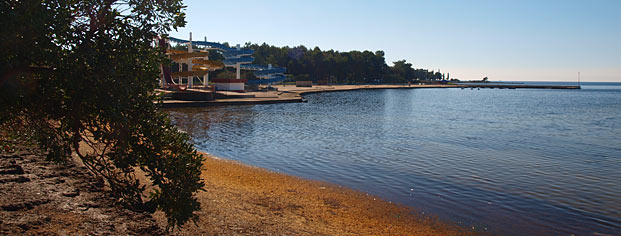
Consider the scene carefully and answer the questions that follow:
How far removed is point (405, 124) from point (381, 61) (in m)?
130

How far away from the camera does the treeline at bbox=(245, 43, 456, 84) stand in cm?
13550

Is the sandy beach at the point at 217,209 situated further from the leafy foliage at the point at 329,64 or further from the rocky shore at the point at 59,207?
the leafy foliage at the point at 329,64

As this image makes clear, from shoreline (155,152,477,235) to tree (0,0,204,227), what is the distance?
221cm

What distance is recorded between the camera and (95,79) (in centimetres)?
474

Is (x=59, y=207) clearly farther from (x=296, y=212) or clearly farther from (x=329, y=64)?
(x=329, y=64)

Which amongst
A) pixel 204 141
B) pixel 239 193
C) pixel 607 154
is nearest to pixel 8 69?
pixel 239 193

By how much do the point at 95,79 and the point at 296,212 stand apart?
234 inches

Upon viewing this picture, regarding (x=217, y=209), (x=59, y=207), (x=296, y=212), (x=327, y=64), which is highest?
(x=327, y=64)

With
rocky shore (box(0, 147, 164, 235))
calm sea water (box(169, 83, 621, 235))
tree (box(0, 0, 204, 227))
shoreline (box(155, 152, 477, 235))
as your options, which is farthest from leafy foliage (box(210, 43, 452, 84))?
tree (box(0, 0, 204, 227))

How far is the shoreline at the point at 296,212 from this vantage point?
803 cm

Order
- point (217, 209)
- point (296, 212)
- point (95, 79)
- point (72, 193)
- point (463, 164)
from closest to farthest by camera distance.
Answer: point (95, 79) < point (72, 193) < point (217, 209) < point (296, 212) < point (463, 164)

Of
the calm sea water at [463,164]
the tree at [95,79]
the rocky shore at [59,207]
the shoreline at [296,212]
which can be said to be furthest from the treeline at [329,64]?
the tree at [95,79]

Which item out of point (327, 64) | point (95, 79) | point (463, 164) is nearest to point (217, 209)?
point (95, 79)

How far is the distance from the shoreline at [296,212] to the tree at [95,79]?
7.25ft
